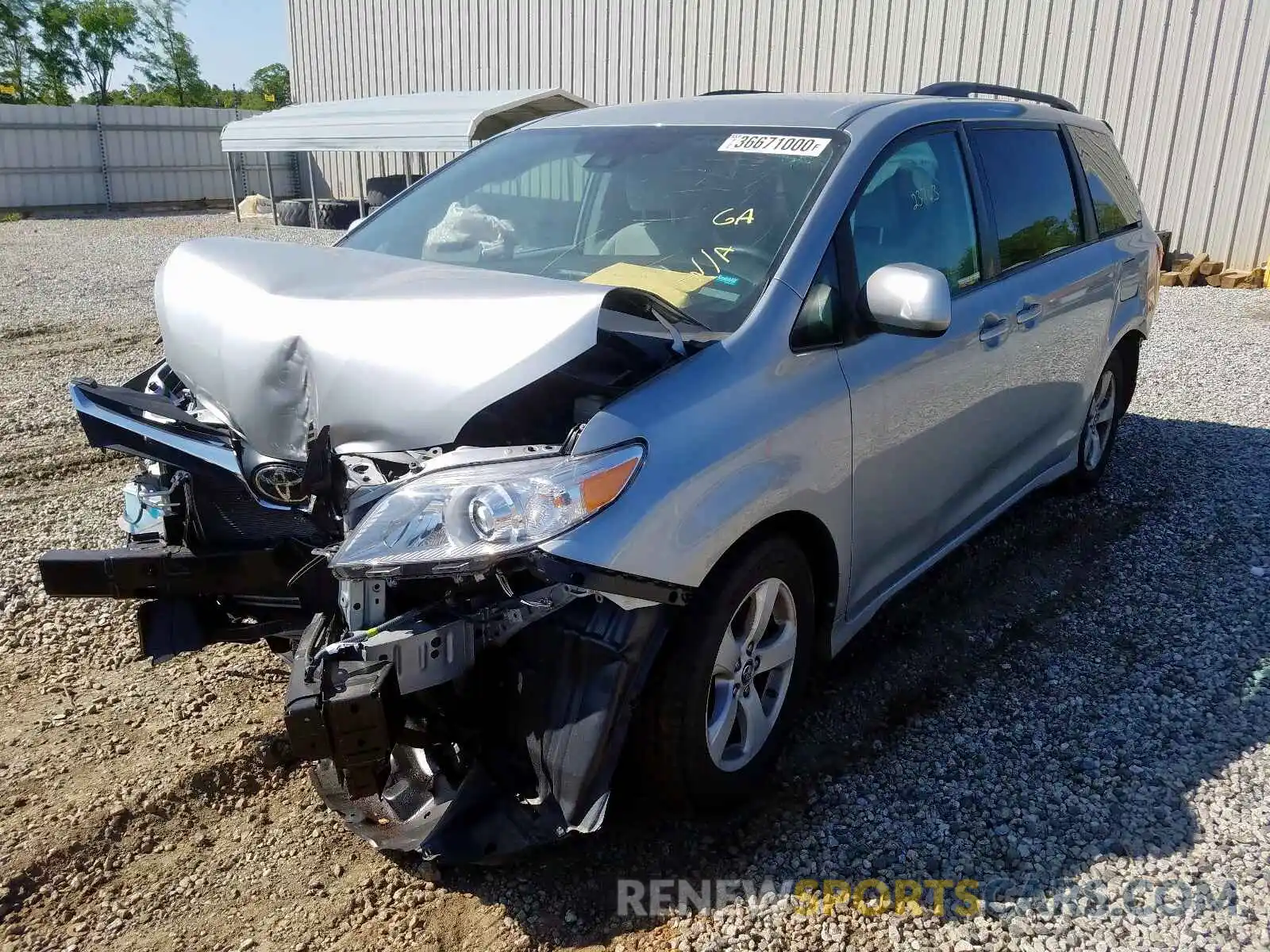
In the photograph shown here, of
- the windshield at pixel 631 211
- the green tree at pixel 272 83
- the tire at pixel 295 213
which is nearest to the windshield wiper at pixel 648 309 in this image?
the windshield at pixel 631 211

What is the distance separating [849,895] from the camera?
251 cm

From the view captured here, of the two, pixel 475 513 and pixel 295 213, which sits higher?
pixel 475 513

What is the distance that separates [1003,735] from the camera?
3.18 m

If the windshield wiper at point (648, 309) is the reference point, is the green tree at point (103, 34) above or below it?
above

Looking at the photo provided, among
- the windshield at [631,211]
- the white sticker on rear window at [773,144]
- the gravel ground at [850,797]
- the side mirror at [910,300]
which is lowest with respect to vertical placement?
the gravel ground at [850,797]

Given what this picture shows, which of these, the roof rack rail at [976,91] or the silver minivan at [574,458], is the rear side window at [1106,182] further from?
the silver minivan at [574,458]

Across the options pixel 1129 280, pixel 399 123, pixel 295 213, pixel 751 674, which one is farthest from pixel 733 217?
pixel 295 213

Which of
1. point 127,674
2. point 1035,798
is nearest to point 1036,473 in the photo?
point 1035,798

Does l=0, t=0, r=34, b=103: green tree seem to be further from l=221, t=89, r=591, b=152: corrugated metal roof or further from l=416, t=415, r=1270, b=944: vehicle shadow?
l=416, t=415, r=1270, b=944: vehicle shadow

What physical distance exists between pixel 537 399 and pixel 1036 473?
2848mm

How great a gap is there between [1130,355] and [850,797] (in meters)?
3.54

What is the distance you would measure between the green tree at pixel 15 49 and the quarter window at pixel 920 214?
39.7 m

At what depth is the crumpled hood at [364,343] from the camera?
90.0 inches

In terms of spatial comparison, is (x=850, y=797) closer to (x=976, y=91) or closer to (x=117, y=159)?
(x=976, y=91)
